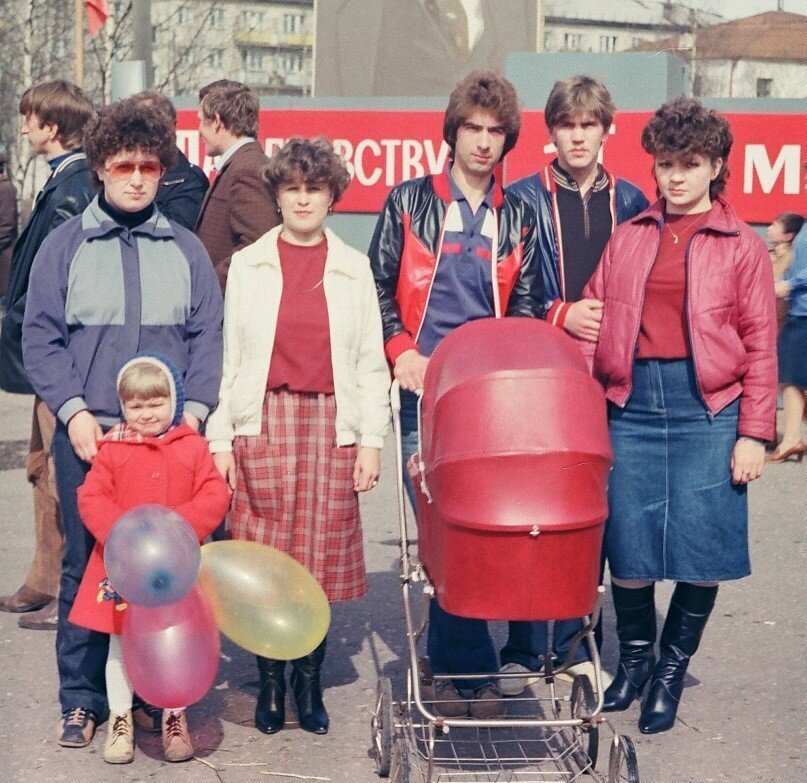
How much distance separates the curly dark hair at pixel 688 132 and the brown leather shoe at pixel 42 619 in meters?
3.15

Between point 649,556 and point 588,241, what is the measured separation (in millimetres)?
1162

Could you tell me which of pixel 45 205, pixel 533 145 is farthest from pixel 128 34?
pixel 45 205

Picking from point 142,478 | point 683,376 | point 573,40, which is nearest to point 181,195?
point 142,478

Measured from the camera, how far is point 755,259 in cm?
482

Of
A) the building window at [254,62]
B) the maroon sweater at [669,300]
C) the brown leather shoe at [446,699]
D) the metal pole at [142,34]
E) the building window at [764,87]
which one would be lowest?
the brown leather shoe at [446,699]

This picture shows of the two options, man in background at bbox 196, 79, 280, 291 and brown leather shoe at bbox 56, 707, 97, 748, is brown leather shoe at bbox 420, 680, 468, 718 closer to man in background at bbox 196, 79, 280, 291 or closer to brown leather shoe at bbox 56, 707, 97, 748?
brown leather shoe at bbox 56, 707, 97, 748

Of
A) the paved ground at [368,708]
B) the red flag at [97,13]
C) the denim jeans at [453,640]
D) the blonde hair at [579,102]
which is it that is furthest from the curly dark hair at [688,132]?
the red flag at [97,13]

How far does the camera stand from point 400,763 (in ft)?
13.9

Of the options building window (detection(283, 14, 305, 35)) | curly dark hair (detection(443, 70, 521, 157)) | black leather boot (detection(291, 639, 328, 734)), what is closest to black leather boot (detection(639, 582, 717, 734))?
black leather boot (detection(291, 639, 328, 734))

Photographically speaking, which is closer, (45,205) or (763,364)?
(763,364)

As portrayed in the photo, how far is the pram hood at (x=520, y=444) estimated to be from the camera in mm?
3855

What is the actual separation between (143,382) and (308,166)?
92 cm

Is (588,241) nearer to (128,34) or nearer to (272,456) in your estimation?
(272,456)

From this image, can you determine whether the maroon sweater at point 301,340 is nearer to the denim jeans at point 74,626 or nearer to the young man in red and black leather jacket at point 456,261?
the young man in red and black leather jacket at point 456,261
